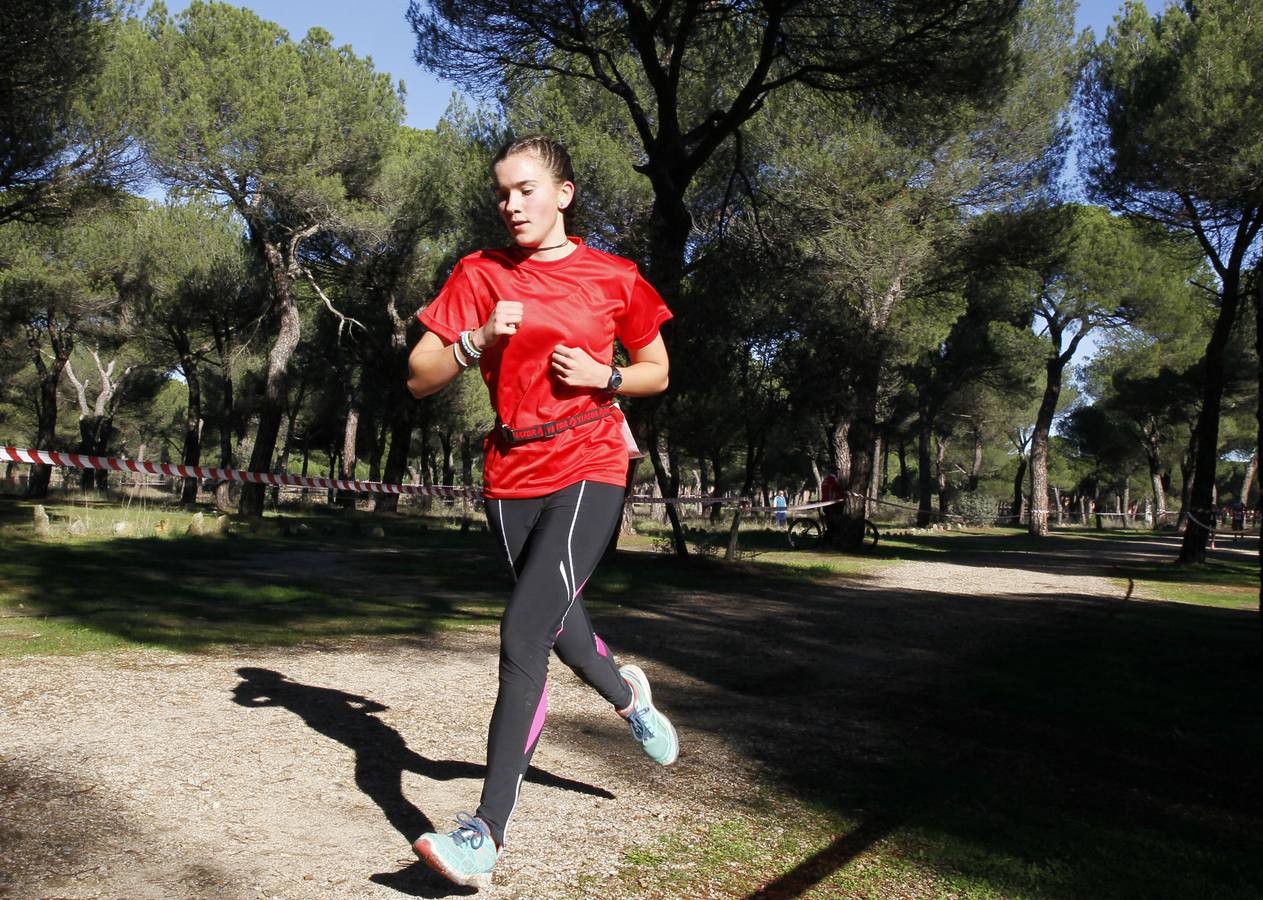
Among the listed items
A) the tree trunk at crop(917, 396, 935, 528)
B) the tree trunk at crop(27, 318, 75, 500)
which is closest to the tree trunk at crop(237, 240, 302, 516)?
the tree trunk at crop(27, 318, 75, 500)

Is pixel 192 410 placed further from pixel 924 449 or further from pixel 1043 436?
pixel 1043 436

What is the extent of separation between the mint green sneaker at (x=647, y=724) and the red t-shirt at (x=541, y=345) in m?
0.70

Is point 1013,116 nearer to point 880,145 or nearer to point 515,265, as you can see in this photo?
point 880,145

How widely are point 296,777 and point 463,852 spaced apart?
1.18 metres

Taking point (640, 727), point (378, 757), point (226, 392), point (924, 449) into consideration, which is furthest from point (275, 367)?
point (924, 449)

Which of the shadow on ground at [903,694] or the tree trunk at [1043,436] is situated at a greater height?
the tree trunk at [1043,436]

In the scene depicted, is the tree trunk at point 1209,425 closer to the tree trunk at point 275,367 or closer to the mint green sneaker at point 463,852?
the tree trunk at point 275,367

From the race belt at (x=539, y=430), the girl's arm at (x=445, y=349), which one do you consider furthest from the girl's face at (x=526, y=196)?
the race belt at (x=539, y=430)

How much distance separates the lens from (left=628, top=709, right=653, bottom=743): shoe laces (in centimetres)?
327

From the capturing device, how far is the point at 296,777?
3.47 m

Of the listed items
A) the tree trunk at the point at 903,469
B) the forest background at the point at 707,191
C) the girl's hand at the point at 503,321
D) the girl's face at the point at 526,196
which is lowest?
the girl's hand at the point at 503,321

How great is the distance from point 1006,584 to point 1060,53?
15.2 metres

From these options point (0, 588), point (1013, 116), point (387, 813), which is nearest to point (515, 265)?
point (387, 813)

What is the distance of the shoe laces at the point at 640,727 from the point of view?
327cm
